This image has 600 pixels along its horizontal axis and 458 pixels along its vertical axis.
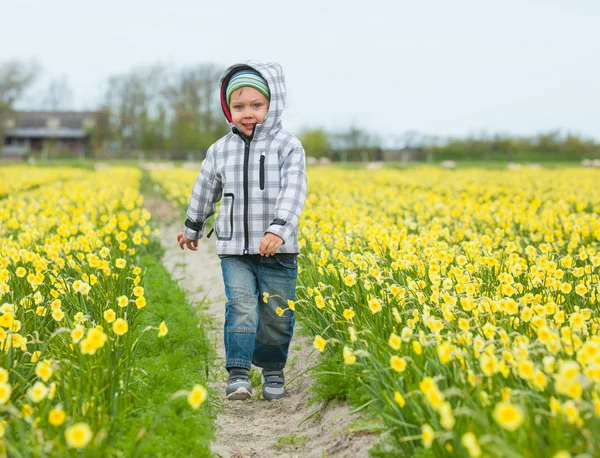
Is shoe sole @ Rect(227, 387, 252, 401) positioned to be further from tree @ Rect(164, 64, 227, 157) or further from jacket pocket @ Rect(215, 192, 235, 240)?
tree @ Rect(164, 64, 227, 157)

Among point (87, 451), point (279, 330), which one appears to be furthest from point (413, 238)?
point (87, 451)

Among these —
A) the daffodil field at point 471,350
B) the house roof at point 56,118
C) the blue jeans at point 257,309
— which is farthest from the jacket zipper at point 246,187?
the house roof at point 56,118

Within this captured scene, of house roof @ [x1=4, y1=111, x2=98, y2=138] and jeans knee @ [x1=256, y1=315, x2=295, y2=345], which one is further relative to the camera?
house roof @ [x1=4, y1=111, x2=98, y2=138]

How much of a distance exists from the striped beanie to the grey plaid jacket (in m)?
0.05

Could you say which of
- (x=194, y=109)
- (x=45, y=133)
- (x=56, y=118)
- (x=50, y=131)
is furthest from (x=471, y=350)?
(x=56, y=118)

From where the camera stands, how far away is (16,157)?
54.8m

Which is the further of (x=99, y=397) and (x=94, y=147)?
(x=94, y=147)

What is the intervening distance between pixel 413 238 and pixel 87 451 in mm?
3327

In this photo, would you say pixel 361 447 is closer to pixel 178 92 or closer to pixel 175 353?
pixel 175 353

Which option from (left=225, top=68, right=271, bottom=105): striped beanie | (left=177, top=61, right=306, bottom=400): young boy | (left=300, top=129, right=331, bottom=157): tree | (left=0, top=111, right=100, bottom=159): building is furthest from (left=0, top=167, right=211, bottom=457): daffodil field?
(left=0, top=111, right=100, bottom=159): building

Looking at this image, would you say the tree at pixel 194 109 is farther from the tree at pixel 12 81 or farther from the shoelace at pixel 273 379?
the shoelace at pixel 273 379

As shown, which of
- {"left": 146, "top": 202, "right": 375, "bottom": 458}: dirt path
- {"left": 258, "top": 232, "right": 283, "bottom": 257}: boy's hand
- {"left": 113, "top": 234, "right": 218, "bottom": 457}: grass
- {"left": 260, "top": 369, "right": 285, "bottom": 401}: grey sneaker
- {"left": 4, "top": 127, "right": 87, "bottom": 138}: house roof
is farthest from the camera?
{"left": 4, "top": 127, "right": 87, "bottom": 138}: house roof

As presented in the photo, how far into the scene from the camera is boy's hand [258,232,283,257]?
3584mm

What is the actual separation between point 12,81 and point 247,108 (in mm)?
59615
